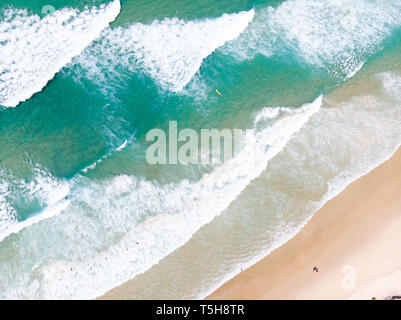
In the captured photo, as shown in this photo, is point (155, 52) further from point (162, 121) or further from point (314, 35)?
point (314, 35)

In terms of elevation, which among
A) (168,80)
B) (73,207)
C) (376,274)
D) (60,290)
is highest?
(168,80)

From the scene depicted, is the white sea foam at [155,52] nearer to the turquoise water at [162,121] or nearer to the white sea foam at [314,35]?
the turquoise water at [162,121]

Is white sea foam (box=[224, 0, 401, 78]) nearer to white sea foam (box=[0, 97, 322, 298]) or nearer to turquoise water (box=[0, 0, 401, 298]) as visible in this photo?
turquoise water (box=[0, 0, 401, 298])

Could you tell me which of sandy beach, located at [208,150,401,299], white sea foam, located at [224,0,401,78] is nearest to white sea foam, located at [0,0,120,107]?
white sea foam, located at [224,0,401,78]

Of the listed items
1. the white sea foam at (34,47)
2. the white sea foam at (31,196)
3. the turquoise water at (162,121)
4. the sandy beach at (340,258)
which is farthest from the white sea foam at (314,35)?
the white sea foam at (31,196)

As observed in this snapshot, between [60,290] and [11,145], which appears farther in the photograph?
[11,145]

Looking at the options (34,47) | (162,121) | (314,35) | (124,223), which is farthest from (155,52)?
(124,223)
